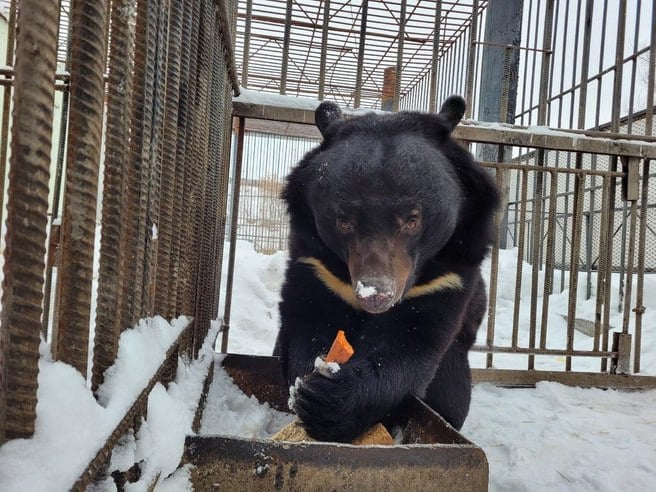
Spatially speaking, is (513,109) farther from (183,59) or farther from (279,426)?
(183,59)

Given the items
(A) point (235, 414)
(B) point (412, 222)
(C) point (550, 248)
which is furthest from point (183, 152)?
(C) point (550, 248)

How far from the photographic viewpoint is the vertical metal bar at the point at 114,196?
1064 millimetres

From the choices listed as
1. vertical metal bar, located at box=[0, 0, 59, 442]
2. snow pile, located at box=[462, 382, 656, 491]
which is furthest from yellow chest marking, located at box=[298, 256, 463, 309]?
vertical metal bar, located at box=[0, 0, 59, 442]

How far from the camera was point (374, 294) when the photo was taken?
1.90 meters

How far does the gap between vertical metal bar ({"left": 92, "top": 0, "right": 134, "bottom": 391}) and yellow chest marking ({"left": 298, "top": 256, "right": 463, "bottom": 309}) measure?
1406mm

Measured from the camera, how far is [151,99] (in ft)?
4.42

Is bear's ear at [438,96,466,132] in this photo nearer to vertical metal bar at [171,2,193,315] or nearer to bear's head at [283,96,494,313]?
bear's head at [283,96,494,313]

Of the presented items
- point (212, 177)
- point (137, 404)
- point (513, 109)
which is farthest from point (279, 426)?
point (513, 109)

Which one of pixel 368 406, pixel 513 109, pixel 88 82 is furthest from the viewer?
pixel 513 109

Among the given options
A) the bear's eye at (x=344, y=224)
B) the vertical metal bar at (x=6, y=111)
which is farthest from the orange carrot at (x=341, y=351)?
the vertical metal bar at (x=6, y=111)

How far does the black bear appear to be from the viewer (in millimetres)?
2031

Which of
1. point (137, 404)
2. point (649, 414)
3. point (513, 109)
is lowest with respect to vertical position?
point (649, 414)

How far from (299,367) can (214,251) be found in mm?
1202

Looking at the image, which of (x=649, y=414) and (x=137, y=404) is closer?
(x=137, y=404)
